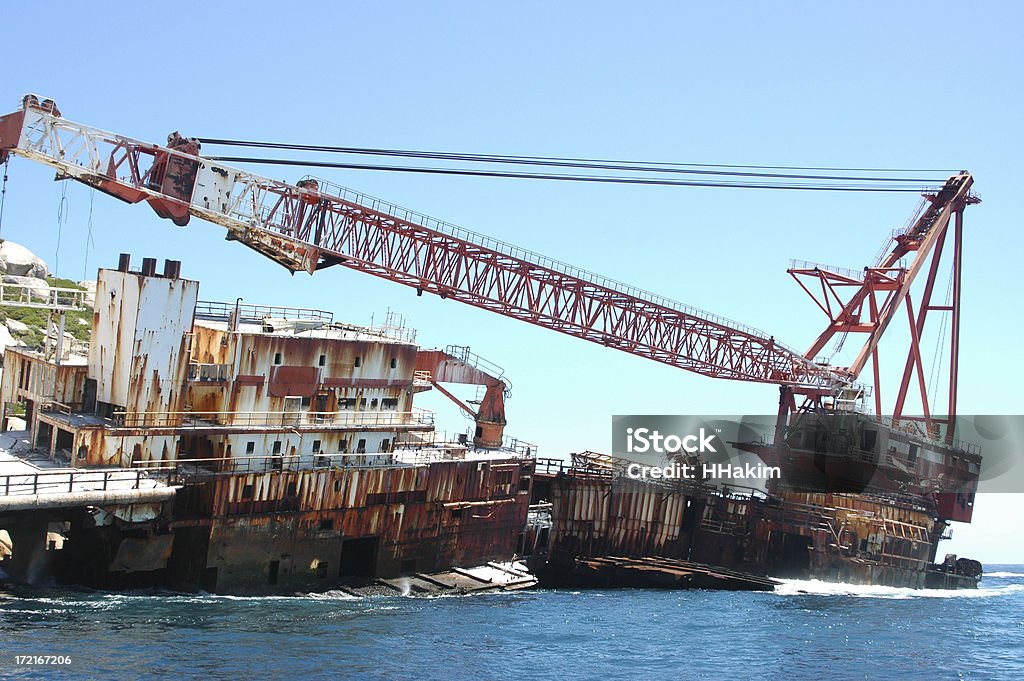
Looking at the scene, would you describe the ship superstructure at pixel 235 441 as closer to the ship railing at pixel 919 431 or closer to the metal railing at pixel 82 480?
the metal railing at pixel 82 480

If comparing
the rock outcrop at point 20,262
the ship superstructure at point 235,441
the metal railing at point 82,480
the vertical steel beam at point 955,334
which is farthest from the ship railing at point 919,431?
the rock outcrop at point 20,262

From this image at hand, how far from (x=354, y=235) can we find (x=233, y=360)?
9.61 metres

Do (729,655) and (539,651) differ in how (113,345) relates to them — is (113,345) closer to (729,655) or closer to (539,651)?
(539,651)

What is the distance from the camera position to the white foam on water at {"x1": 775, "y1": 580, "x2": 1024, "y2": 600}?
57031 mm

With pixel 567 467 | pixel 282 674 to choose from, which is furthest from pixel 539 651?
pixel 567 467

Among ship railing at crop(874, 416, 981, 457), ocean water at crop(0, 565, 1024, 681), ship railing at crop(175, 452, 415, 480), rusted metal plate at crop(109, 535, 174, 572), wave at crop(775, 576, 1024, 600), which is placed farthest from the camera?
ship railing at crop(874, 416, 981, 457)

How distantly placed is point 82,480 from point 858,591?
4045 cm

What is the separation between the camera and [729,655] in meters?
40.5

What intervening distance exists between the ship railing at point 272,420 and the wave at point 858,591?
→ 22.2 meters

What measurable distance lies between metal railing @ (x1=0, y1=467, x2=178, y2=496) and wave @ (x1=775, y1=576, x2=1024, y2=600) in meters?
32.1

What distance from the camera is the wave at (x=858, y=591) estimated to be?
5703cm

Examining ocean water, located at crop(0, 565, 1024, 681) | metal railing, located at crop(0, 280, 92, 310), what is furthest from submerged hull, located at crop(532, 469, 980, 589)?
metal railing, located at crop(0, 280, 92, 310)

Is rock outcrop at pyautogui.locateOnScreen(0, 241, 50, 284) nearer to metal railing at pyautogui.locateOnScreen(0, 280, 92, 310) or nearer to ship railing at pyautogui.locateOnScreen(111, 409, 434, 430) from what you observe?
metal railing at pyautogui.locateOnScreen(0, 280, 92, 310)

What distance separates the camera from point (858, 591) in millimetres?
58625
